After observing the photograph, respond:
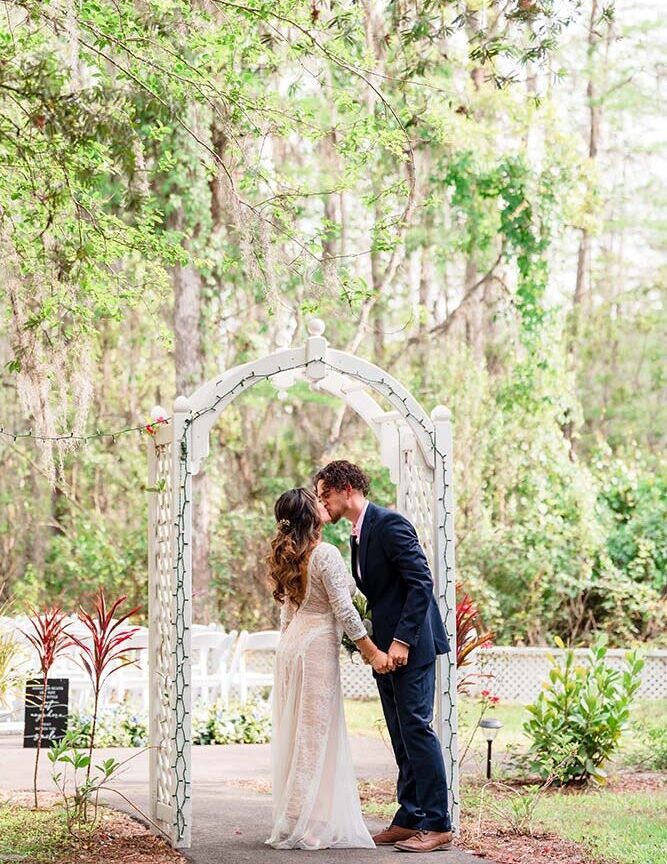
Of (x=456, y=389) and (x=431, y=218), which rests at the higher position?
(x=431, y=218)

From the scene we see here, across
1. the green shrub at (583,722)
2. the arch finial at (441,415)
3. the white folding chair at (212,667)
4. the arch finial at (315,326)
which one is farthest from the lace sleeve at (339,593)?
the white folding chair at (212,667)

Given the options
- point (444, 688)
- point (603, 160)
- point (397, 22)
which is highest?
point (603, 160)

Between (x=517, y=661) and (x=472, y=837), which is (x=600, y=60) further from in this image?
(x=472, y=837)

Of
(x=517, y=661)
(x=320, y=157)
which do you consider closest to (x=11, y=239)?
(x=517, y=661)

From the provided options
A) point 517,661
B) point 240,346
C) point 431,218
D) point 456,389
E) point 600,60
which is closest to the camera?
Answer: point 517,661

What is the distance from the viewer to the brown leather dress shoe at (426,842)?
18.9 ft

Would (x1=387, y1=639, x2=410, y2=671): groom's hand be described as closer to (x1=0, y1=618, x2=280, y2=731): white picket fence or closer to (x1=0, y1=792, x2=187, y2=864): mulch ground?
(x1=0, y1=792, x2=187, y2=864): mulch ground

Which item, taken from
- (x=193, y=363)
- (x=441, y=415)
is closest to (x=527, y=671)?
(x=193, y=363)

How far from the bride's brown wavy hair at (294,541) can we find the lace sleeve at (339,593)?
0.09m

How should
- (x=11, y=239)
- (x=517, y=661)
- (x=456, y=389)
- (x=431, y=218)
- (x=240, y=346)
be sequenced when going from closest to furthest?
1. (x=11, y=239)
2. (x=517, y=661)
3. (x=456, y=389)
4. (x=240, y=346)
5. (x=431, y=218)

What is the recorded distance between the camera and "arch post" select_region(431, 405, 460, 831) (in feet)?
20.7

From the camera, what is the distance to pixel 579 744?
7.88m

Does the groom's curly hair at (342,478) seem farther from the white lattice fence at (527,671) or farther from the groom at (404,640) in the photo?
the white lattice fence at (527,671)

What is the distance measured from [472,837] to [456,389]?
9886mm
